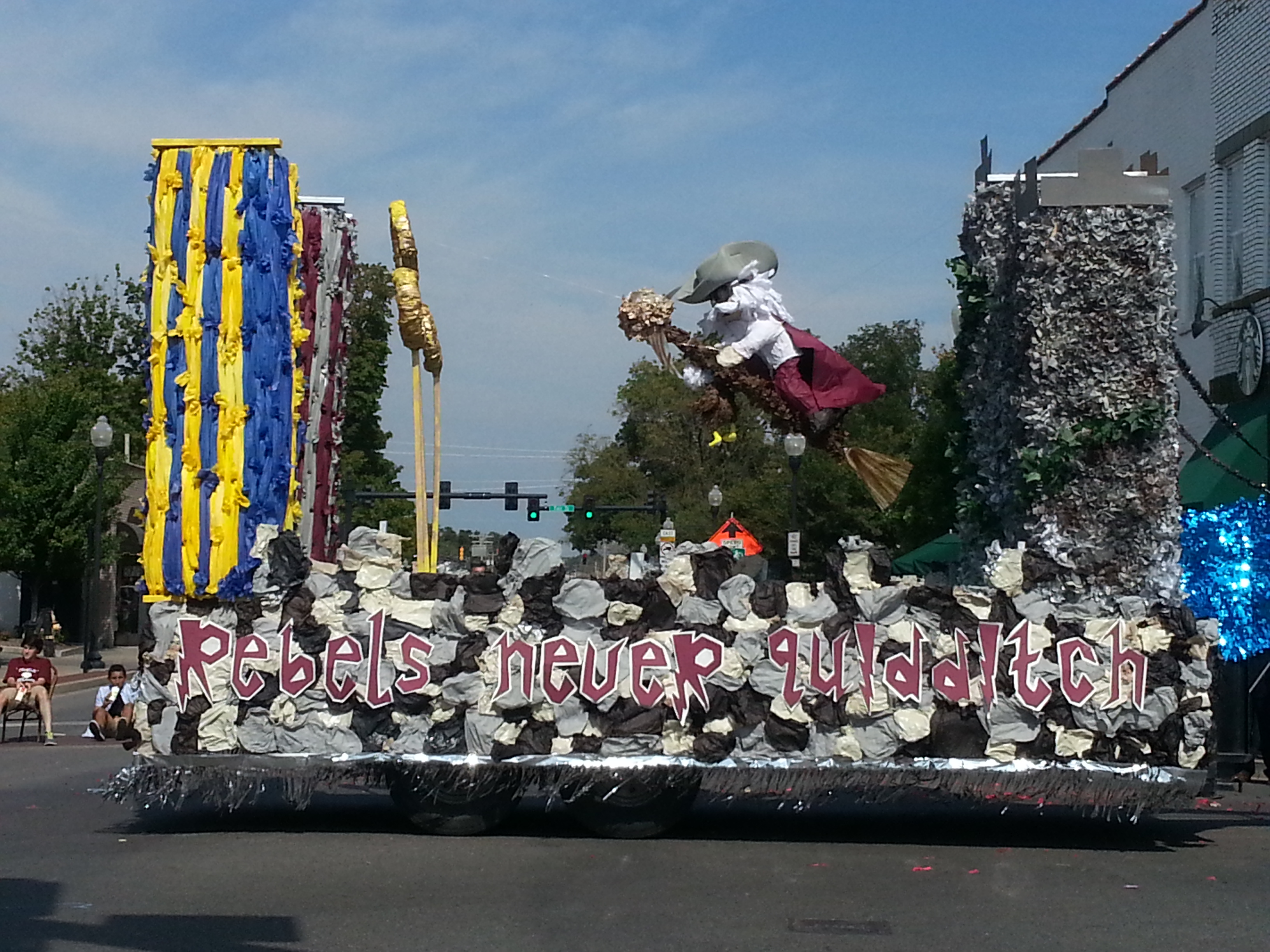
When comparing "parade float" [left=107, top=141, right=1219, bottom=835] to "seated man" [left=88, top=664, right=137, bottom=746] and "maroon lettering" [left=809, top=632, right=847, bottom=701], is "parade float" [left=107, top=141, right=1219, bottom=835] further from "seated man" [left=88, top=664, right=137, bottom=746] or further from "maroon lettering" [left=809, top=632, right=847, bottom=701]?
"seated man" [left=88, top=664, right=137, bottom=746]

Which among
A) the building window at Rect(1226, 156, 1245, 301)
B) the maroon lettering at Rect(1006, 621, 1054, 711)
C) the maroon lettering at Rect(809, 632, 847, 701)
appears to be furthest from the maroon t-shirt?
the building window at Rect(1226, 156, 1245, 301)

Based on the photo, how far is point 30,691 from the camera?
1733cm

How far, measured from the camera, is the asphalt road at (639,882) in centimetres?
702

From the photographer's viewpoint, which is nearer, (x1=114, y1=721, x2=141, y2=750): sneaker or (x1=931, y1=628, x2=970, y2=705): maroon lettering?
(x1=931, y1=628, x2=970, y2=705): maroon lettering

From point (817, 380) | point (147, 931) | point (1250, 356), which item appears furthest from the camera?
point (1250, 356)

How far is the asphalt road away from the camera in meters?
7.02

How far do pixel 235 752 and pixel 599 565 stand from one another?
8.86 ft

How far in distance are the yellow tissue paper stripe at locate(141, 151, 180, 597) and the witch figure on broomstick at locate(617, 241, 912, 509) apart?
3.48 metres

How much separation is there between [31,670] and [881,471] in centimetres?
1066

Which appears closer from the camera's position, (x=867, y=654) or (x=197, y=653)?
(x=867, y=654)

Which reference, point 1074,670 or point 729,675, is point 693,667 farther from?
point 1074,670

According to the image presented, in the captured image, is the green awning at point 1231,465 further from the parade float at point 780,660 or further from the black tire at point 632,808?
the black tire at point 632,808

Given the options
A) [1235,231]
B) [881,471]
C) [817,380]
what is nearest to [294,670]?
[817,380]

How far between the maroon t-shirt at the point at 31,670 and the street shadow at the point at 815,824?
7.17 m
